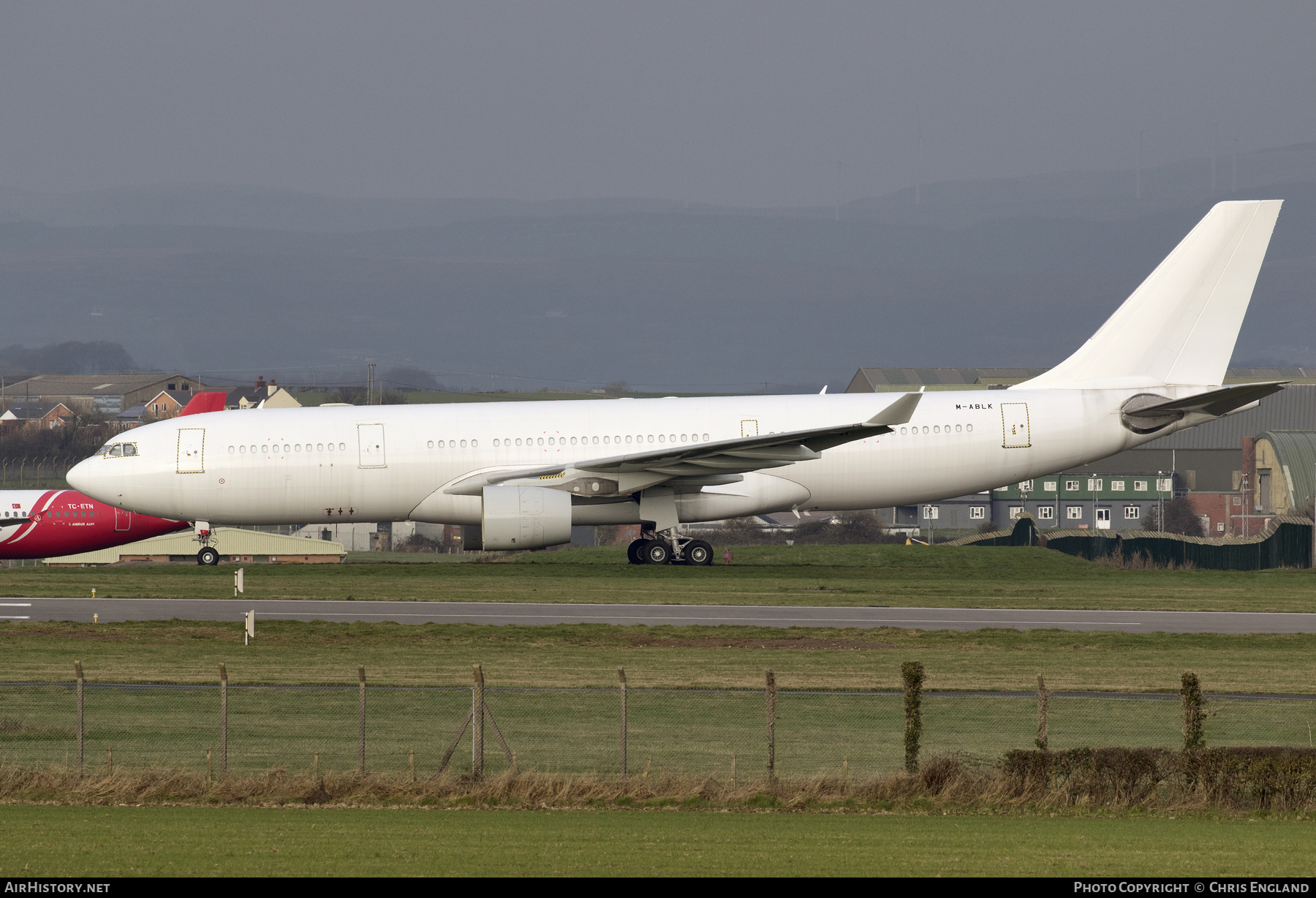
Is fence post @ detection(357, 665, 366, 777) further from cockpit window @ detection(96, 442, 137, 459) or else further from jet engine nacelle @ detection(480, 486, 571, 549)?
cockpit window @ detection(96, 442, 137, 459)

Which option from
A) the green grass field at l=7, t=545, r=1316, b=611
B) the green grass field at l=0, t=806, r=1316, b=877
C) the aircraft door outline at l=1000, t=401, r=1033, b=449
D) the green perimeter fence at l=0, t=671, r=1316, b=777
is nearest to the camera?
the green grass field at l=0, t=806, r=1316, b=877

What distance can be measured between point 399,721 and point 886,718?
20.5 ft

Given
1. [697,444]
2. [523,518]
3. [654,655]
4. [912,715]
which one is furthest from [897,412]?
[912,715]

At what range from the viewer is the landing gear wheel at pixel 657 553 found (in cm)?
3734

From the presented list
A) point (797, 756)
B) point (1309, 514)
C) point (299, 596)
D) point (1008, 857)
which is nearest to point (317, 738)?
point (797, 756)

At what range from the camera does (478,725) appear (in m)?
15.8

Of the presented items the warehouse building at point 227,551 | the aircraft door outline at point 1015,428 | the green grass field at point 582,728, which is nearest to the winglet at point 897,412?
the aircraft door outline at point 1015,428

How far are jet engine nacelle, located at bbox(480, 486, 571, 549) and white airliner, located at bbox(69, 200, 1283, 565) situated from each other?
928 mm

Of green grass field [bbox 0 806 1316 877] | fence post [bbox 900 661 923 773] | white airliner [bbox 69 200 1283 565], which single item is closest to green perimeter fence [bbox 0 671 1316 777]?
fence post [bbox 900 661 923 773]

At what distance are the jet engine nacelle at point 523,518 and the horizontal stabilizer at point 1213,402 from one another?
14.4m

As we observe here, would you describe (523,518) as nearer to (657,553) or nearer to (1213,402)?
(657,553)

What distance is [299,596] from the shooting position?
3192 cm

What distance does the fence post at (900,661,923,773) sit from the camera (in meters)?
15.5
